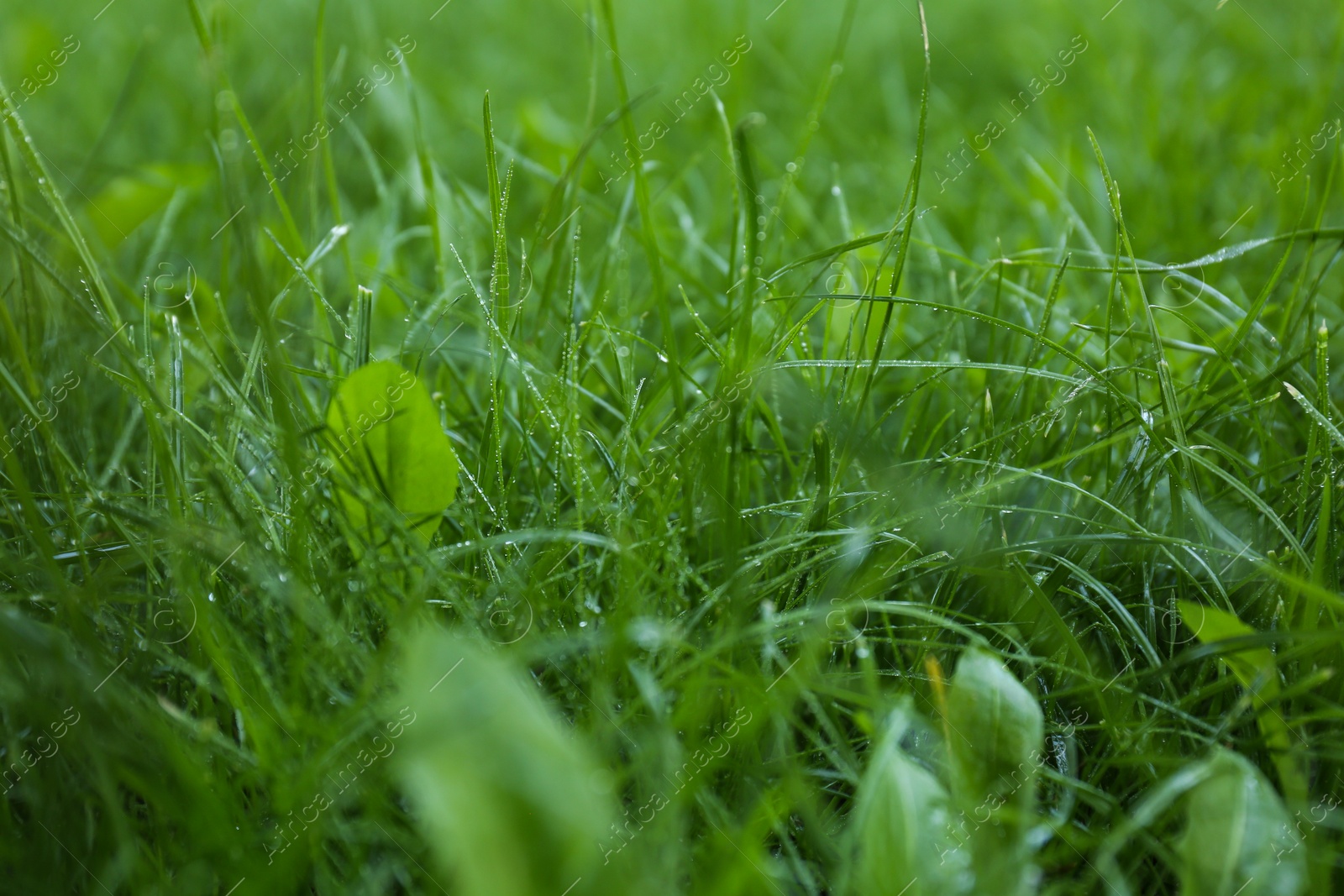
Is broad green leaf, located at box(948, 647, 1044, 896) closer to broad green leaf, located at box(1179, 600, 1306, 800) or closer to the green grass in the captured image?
the green grass

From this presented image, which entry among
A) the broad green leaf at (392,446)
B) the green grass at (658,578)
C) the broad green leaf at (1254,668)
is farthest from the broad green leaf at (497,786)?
the broad green leaf at (1254,668)

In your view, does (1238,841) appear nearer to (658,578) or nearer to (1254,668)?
(1254,668)

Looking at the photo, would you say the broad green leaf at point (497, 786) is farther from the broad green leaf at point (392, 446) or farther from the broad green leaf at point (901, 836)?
the broad green leaf at point (392, 446)

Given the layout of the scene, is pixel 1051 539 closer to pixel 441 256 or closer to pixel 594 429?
pixel 594 429

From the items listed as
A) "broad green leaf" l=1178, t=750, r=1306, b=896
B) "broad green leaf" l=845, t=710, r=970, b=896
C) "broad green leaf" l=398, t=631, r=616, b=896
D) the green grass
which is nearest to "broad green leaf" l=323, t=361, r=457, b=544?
the green grass

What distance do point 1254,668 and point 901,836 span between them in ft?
1.10

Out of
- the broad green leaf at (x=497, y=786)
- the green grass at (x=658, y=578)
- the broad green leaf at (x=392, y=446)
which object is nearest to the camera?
the broad green leaf at (x=497, y=786)

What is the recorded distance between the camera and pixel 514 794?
51cm

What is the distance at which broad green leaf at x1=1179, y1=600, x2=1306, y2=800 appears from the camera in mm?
655

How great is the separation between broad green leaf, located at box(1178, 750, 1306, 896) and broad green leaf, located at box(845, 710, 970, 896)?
14 centimetres

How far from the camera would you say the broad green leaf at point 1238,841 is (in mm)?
569

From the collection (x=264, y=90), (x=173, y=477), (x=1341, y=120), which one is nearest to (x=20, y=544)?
(x=173, y=477)

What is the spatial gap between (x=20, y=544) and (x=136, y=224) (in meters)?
0.78

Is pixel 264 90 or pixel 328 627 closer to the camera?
pixel 328 627
